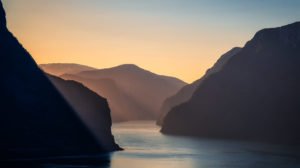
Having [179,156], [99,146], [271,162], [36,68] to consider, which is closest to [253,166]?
[271,162]

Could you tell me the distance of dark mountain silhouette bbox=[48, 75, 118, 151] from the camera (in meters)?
157

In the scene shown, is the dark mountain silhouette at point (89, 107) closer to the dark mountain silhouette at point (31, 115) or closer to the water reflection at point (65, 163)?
the dark mountain silhouette at point (31, 115)

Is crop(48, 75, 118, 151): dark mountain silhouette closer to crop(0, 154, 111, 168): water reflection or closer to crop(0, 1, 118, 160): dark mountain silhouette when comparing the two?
crop(0, 1, 118, 160): dark mountain silhouette

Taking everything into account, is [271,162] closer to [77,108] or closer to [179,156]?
[179,156]

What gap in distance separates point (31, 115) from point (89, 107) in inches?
1294

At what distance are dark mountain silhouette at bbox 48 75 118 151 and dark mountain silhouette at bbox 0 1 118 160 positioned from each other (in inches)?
259

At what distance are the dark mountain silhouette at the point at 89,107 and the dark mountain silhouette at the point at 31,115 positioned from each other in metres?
6.58

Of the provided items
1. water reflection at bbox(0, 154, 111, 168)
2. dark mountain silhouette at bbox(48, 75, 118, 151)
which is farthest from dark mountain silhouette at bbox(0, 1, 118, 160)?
dark mountain silhouette at bbox(48, 75, 118, 151)

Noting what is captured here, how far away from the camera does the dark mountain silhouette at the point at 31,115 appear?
124 m

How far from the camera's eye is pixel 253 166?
129750 mm

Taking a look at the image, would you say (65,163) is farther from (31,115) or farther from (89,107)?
(89,107)

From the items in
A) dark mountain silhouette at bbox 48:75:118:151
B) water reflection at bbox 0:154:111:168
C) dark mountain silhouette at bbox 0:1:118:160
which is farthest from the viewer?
dark mountain silhouette at bbox 48:75:118:151

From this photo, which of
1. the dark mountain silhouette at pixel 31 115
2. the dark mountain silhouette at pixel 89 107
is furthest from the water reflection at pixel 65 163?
the dark mountain silhouette at pixel 89 107

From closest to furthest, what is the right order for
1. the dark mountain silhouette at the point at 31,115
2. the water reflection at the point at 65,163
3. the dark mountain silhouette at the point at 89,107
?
the water reflection at the point at 65,163
the dark mountain silhouette at the point at 31,115
the dark mountain silhouette at the point at 89,107
